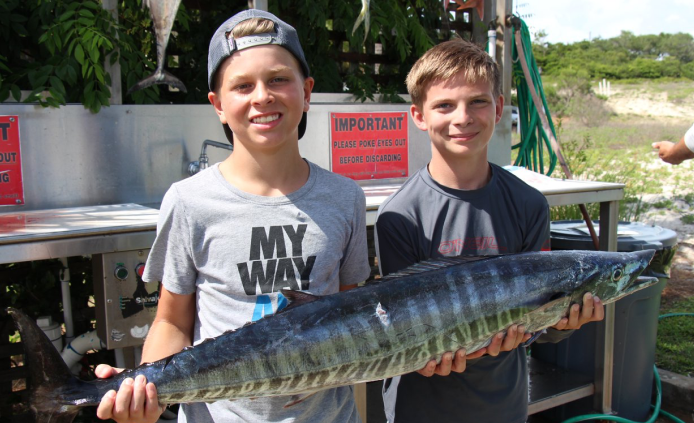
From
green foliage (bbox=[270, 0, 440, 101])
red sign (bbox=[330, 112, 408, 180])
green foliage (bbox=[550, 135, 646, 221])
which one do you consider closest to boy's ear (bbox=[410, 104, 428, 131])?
red sign (bbox=[330, 112, 408, 180])

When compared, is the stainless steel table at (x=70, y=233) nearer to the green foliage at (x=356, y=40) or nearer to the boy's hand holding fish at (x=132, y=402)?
the boy's hand holding fish at (x=132, y=402)

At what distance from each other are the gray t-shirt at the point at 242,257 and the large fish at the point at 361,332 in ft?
0.49

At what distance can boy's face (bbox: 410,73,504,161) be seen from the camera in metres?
2.22

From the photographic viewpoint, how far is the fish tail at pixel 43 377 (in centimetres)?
162

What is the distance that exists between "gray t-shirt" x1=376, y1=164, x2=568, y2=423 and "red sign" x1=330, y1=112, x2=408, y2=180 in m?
2.23

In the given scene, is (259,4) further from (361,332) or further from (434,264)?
(361,332)

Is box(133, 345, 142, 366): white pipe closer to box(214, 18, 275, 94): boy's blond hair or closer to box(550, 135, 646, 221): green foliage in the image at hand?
box(214, 18, 275, 94): boy's blond hair

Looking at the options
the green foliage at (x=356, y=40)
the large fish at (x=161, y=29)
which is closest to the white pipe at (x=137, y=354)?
the large fish at (x=161, y=29)

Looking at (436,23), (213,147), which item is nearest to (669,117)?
(436,23)

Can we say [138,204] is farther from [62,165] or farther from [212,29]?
[212,29]

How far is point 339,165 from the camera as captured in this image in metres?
4.52

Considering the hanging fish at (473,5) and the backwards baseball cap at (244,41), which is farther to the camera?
the hanging fish at (473,5)

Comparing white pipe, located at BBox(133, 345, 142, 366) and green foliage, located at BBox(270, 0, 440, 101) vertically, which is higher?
green foliage, located at BBox(270, 0, 440, 101)

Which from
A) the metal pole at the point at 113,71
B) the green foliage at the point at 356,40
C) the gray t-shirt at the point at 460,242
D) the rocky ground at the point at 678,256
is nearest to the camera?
the gray t-shirt at the point at 460,242
